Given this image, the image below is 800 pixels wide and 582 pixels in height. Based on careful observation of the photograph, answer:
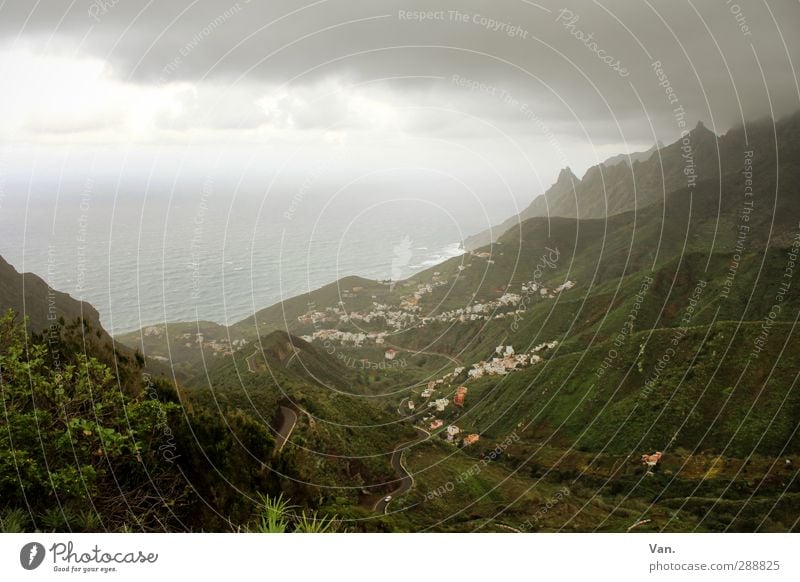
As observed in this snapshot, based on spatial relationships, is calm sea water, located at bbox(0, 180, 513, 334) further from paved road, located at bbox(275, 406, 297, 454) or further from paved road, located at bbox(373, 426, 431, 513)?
paved road, located at bbox(373, 426, 431, 513)

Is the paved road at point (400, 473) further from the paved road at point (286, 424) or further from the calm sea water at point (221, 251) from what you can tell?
the calm sea water at point (221, 251)

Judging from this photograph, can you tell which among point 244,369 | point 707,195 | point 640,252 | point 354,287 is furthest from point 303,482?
point 707,195

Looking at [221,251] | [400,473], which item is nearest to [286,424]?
[400,473]

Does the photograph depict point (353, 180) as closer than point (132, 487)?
No

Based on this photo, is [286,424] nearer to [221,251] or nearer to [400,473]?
[400,473]

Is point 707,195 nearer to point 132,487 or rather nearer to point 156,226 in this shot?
point 156,226

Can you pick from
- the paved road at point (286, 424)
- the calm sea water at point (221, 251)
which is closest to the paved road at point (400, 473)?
the paved road at point (286, 424)
